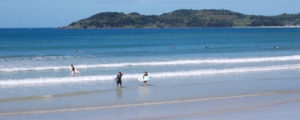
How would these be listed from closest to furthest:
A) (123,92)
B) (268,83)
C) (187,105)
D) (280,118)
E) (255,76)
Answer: (280,118)
(187,105)
(123,92)
(268,83)
(255,76)

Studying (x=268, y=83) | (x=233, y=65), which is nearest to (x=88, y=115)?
(x=268, y=83)

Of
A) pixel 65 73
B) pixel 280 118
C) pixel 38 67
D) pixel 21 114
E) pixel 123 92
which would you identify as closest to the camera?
pixel 280 118

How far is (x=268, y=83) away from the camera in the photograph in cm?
2798

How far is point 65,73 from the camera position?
34.1 m

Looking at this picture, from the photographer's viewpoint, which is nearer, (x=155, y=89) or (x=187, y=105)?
(x=187, y=105)

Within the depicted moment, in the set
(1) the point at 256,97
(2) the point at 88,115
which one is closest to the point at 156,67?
(1) the point at 256,97

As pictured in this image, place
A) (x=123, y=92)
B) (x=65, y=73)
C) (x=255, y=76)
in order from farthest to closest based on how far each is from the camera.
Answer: (x=65, y=73) < (x=255, y=76) < (x=123, y=92)

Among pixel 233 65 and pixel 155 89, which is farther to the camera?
pixel 233 65

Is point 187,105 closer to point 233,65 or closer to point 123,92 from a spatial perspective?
point 123,92

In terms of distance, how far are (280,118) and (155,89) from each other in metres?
9.10

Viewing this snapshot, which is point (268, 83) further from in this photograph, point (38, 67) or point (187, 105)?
point (38, 67)

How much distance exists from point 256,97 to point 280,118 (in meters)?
5.05

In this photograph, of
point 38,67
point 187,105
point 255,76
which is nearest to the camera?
point 187,105

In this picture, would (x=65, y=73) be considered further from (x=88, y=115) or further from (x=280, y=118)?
(x=280, y=118)
